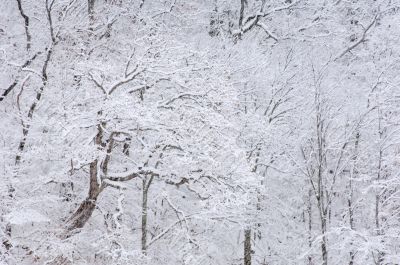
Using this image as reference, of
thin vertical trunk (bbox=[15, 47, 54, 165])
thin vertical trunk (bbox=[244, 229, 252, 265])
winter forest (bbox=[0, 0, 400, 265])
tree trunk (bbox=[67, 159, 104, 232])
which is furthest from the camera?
thin vertical trunk (bbox=[244, 229, 252, 265])

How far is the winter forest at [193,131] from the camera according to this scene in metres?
11.5

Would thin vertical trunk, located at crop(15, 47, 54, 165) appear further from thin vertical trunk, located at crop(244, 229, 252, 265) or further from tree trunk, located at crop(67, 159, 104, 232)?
thin vertical trunk, located at crop(244, 229, 252, 265)

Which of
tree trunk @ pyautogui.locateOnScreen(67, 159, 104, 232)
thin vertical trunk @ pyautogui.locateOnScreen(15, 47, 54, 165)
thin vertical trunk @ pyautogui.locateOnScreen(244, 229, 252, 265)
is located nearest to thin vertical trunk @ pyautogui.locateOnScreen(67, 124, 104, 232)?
tree trunk @ pyautogui.locateOnScreen(67, 159, 104, 232)

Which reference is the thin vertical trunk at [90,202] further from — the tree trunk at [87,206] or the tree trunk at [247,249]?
the tree trunk at [247,249]

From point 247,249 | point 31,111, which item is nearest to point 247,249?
point 247,249

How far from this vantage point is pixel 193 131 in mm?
11938

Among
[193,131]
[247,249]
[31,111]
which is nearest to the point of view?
[193,131]

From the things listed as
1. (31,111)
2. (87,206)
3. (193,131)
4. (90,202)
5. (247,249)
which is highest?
(31,111)

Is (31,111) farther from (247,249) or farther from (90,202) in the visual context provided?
(247,249)

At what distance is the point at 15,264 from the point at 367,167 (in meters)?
11.2

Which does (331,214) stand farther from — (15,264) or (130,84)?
(15,264)

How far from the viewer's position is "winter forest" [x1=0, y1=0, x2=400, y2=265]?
1154cm

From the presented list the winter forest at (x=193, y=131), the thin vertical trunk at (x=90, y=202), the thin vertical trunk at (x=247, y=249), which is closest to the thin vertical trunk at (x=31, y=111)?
the winter forest at (x=193, y=131)

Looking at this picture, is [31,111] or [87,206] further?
[31,111]
